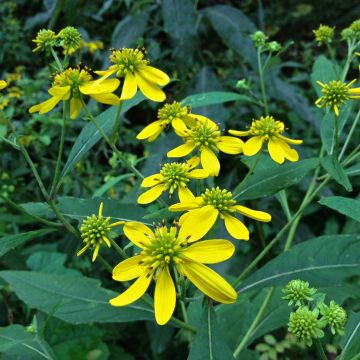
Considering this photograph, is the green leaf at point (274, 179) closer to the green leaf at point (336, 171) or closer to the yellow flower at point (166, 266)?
the green leaf at point (336, 171)

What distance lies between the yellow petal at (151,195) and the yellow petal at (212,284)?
23 centimetres

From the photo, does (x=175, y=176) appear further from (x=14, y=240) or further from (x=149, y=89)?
(x=14, y=240)

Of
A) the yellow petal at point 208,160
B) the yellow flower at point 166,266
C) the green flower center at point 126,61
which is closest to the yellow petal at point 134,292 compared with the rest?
the yellow flower at point 166,266

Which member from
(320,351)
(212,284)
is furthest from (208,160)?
(320,351)

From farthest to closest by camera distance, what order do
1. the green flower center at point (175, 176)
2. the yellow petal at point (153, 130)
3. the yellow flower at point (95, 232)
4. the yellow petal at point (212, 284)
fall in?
the yellow petal at point (153, 130)
the green flower center at point (175, 176)
the yellow flower at point (95, 232)
the yellow petal at point (212, 284)

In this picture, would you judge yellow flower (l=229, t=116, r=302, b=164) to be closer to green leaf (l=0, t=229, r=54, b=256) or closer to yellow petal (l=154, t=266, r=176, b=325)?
yellow petal (l=154, t=266, r=176, b=325)

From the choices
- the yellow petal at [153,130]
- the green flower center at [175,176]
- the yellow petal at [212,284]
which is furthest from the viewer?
the yellow petal at [153,130]

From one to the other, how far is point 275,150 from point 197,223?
327 mm

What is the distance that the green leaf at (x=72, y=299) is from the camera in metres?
1.26

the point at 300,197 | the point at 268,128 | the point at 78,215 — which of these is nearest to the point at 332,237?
the point at 268,128

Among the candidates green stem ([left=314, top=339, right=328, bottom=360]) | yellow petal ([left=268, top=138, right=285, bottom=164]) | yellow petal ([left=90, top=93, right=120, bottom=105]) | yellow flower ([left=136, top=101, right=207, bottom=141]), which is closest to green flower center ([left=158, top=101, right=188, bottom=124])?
yellow flower ([left=136, top=101, right=207, bottom=141])

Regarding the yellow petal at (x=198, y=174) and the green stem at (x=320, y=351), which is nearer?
the green stem at (x=320, y=351)

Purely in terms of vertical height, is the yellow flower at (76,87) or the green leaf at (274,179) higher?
the yellow flower at (76,87)

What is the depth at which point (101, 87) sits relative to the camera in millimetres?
1149
